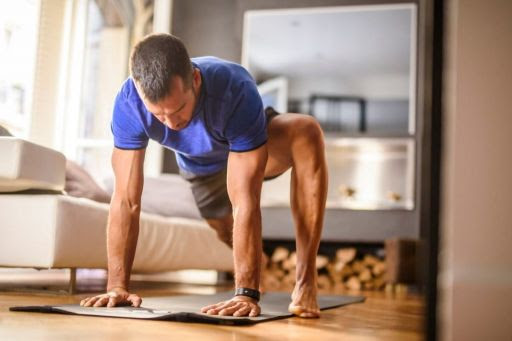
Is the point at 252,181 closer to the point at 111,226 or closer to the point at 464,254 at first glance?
the point at 111,226

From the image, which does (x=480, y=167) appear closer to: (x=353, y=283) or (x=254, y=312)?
(x=254, y=312)

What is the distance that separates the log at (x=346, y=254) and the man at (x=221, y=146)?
244cm

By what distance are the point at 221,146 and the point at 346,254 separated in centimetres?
266

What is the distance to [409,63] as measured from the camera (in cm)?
429

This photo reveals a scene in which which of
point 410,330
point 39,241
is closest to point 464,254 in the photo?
point 410,330

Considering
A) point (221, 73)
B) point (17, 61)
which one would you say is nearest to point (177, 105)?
point (221, 73)

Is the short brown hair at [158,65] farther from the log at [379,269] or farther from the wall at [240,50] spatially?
the log at [379,269]

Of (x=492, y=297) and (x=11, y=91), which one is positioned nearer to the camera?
(x=492, y=297)

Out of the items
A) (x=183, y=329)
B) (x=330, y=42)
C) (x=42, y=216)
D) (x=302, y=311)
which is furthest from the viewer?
(x=330, y=42)

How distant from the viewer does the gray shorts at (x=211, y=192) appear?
2131 mm

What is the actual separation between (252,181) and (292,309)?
32 cm

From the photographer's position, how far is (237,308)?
1415 millimetres

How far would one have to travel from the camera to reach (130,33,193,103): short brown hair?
135 cm

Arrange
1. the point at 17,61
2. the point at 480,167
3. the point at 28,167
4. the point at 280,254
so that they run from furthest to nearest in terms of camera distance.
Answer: the point at 280,254 → the point at 17,61 → the point at 28,167 → the point at 480,167
